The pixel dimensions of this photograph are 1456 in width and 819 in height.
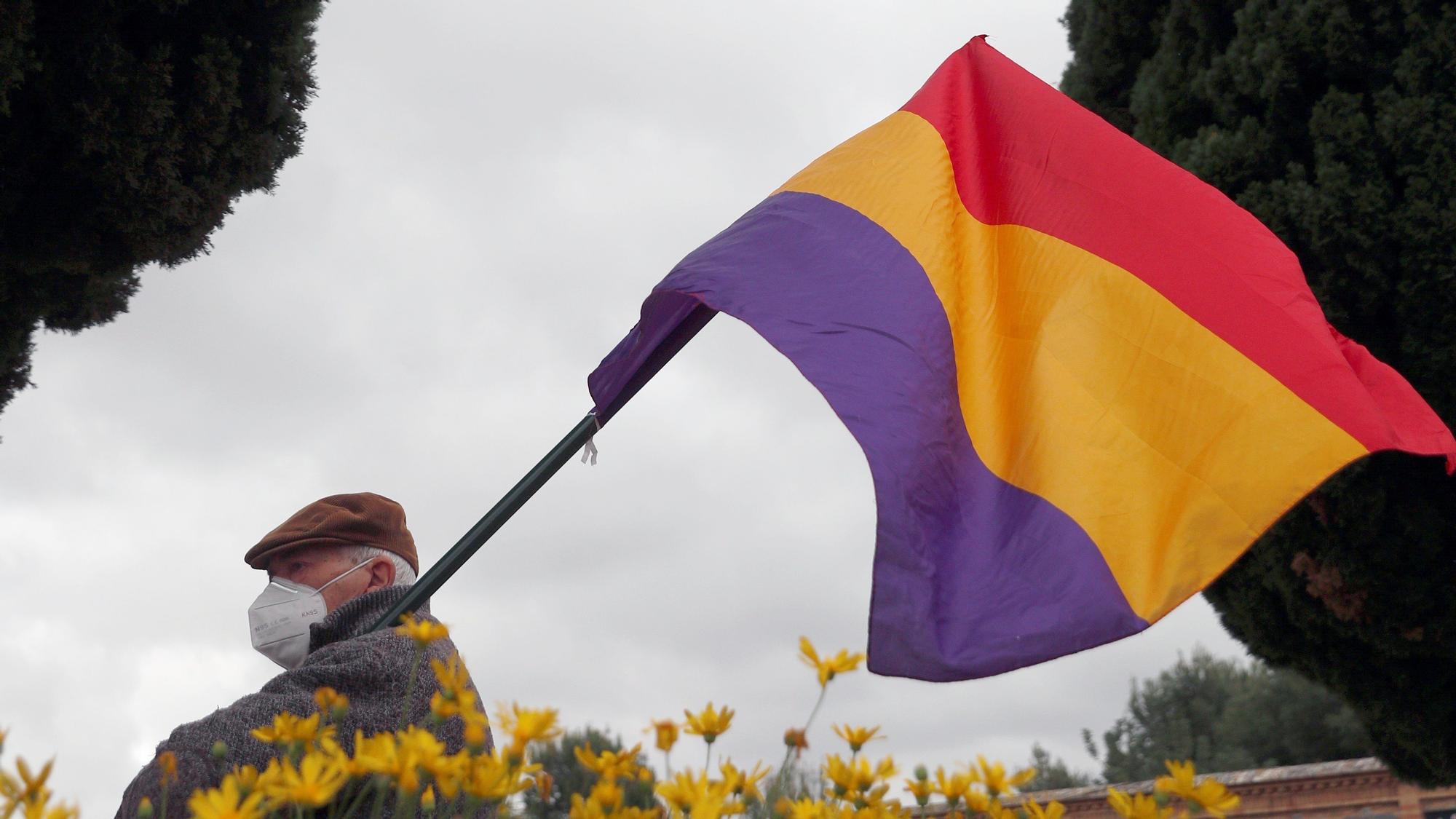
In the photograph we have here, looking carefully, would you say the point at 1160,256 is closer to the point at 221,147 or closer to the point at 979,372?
the point at 979,372

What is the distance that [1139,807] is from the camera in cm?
165

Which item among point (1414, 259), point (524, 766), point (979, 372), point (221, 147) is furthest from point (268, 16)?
point (524, 766)

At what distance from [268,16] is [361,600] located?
→ 5039mm

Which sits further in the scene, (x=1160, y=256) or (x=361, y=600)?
(x=1160, y=256)

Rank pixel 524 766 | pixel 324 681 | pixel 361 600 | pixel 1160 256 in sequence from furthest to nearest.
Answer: pixel 1160 256 < pixel 361 600 < pixel 324 681 < pixel 524 766

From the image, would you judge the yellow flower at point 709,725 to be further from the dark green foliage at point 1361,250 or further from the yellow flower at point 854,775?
the dark green foliage at point 1361,250

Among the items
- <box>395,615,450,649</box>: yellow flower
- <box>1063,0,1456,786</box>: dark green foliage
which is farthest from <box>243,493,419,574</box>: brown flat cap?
<box>1063,0,1456,786</box>: dark green foliage

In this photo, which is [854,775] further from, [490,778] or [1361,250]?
[1361,250]

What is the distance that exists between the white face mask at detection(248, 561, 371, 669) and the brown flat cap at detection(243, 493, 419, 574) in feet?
0.22

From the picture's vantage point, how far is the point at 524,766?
1.48 metres

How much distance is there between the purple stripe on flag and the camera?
249 centimetres

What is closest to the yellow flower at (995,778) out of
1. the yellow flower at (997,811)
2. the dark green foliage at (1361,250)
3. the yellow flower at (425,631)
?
the yellow flower at (997,811)

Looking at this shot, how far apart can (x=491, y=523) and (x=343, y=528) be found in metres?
0.34

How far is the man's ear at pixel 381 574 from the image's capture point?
9.92 feet
